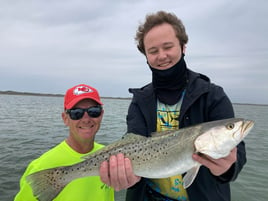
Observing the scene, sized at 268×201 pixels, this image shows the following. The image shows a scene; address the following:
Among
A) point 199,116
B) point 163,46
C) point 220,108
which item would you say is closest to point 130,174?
point 199,116

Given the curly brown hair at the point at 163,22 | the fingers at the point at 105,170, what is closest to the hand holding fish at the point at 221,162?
the fingers at the point at 105,170

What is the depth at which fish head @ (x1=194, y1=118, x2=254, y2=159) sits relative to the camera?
2.64 meters

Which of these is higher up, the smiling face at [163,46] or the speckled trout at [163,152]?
the smiling face at [163,46]

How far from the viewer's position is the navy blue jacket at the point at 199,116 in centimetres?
276

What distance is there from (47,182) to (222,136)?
2691 millimetres

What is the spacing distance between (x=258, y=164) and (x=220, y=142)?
12.1m

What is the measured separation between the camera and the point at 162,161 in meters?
3.05

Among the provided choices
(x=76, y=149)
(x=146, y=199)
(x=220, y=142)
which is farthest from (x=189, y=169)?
(x=76, y=149)

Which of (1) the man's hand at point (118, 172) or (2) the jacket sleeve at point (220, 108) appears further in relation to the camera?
(1) the man's hand at point (118, 172)

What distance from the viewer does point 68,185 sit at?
350 centimetres

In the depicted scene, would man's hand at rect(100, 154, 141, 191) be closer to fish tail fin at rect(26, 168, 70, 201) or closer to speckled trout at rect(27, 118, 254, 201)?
speckled trout at rect(27, 118, 254, 201)

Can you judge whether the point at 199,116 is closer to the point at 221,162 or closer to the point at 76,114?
the point at 221,162

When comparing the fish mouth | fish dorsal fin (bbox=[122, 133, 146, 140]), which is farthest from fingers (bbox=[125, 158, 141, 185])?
the fish mouth

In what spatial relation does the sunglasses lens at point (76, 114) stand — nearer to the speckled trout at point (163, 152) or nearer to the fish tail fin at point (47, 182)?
the speckled trout at point (163, 152)
